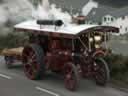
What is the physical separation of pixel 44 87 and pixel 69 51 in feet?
4.66

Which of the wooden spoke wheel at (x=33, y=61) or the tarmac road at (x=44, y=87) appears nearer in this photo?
the tarmac road at (x=44, y=87)

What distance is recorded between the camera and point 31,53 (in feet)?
49.3

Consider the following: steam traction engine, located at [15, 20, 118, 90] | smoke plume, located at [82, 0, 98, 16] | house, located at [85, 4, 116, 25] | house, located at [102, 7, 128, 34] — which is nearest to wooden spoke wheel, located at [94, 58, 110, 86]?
steam traction engine, located at [15, 20, 118, 90]

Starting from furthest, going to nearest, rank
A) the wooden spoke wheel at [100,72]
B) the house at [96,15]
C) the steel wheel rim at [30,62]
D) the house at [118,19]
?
1. the house at [96,15]
2. the house at [118,19]
3. the steel wheel rim at [30,62]
4. the wooden spoke wheel at [100,72]

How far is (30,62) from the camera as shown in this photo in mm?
14961

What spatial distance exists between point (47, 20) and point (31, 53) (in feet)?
4.43

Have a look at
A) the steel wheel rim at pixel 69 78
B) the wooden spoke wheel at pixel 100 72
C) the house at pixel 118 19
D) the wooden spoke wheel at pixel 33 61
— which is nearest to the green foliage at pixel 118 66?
the wooden spoke wheel at pixel 100 72

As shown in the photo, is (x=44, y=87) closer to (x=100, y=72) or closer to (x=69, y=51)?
(x=69, y=51)

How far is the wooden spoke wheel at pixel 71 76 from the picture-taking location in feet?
42.3

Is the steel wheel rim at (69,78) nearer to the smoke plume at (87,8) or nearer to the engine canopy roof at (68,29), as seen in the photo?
the engine canopy roof at (68,29)

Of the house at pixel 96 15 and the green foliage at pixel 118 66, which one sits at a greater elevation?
the house at pixel 96 15

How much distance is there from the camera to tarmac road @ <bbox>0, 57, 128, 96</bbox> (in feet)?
42.3

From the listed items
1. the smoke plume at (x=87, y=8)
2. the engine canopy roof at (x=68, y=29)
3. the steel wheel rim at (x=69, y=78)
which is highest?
the smoke plume at (x=87, y=8)

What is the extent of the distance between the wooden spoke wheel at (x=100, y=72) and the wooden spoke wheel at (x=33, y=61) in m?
1.90
